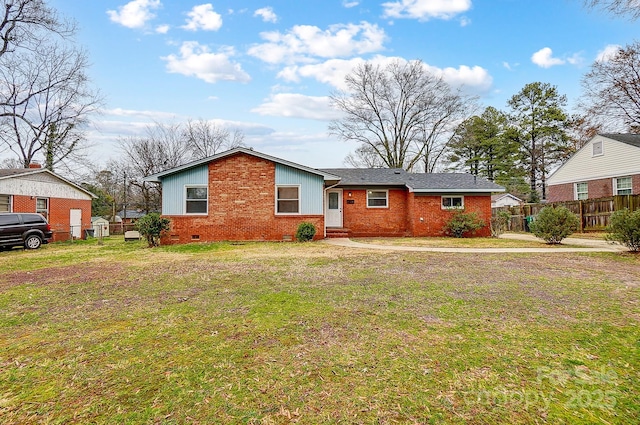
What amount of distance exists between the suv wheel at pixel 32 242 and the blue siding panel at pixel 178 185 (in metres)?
6.09

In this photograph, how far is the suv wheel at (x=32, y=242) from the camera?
45.6 feet

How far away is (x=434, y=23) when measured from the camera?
1519cm

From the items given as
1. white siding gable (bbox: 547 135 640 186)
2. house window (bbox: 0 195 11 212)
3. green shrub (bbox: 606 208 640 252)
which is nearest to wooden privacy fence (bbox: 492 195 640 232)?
white siding gable (bbox: 547 135 640 186)

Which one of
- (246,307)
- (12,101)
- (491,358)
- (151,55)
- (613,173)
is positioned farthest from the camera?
(12,101)

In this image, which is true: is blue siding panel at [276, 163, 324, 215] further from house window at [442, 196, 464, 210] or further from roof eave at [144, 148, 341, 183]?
house window at [442, 196, 464, 210]

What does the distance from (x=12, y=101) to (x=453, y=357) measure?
100 ft

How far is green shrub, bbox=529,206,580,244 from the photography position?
38.3 feet

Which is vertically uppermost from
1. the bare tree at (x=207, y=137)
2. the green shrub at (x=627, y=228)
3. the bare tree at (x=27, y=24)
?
the bare tree at (x=27, y=24)

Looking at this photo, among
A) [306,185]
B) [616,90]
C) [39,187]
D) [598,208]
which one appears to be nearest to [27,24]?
[39,187]

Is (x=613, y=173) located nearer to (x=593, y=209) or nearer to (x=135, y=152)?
(x=593, y=209)

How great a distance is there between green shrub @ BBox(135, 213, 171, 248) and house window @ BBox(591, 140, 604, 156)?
987 inches

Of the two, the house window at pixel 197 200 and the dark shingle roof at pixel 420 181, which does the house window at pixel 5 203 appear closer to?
the house window at pixel 197 200

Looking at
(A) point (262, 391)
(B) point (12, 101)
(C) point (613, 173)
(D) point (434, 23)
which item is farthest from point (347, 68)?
(A) point (262, 391)

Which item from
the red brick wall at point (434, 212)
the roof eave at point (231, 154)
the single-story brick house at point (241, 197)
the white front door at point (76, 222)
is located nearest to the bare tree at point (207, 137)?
the white front door at point (76, 222)
